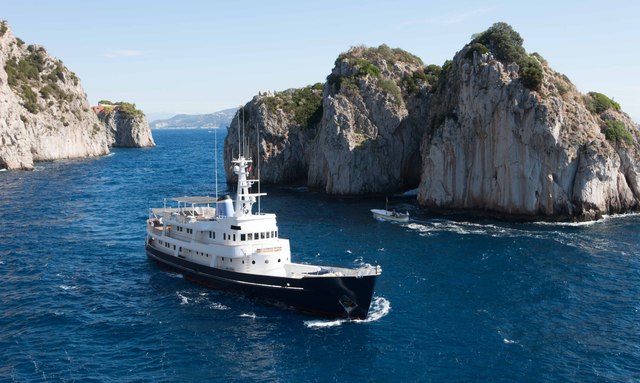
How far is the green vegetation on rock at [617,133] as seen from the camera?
8631 centimetres

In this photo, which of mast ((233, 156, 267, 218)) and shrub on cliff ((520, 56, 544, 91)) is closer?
mast ((233, 156, 267, 218))

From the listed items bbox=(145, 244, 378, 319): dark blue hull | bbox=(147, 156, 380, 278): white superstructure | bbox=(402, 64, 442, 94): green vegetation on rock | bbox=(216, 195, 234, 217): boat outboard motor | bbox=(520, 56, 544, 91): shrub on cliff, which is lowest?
bbox=(145, 244, 378, 319): dark blue hull

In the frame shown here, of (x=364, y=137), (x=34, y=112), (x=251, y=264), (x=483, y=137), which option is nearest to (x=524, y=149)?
(x=483, y=137)

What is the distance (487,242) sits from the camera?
6888 cm

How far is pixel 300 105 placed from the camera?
130 meters

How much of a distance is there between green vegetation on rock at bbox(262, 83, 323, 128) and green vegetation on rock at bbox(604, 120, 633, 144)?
60.0 m

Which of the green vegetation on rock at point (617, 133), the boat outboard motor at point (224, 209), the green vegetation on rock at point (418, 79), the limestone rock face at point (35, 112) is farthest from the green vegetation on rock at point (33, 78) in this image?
the green vegetation on rock at point (617, 133)

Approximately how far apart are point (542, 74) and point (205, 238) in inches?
2319

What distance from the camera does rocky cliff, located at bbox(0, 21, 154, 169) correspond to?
143 m

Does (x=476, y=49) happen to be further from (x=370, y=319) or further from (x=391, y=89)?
(x=370, y=319)

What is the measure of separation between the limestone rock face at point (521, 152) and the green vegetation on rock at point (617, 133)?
787mm

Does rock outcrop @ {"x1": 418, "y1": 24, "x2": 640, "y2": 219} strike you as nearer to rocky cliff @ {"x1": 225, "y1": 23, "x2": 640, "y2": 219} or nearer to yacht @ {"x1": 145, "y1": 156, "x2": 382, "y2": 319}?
rocky cliff @ {"x1": 225, "y1": 23, "x2": 640, "y2": 219}

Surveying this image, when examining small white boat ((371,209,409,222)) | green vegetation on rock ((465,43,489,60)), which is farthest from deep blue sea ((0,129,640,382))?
green vegetation on rock ((465,43,489,60))

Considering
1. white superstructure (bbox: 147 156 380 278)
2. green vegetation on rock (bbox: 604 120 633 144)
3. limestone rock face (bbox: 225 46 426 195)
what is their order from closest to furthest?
1. white superstructure (bbox: 147 156 380 278)
2. green vegetation on rock (bbox: 604 120 633 144)
3. limestone rock face (bbox: 225 46 426 195)
